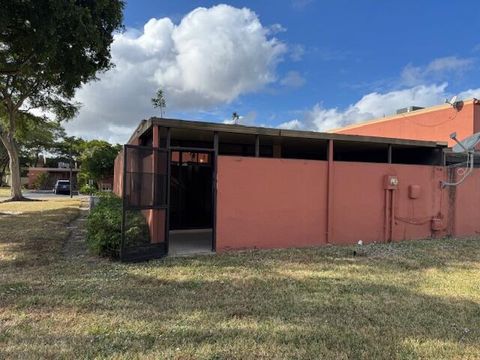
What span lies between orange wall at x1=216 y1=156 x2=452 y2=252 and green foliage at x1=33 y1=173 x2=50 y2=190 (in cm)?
4909

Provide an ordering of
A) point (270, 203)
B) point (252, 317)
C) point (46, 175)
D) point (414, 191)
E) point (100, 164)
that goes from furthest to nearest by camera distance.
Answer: point (46, 175)
point (100, 164)
point (414, 191)
point (270, 203)
point (252, 317)

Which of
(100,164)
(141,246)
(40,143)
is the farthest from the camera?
(40,143)

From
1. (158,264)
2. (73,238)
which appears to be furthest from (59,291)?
(73,238)

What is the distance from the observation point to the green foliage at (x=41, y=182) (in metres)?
51.6

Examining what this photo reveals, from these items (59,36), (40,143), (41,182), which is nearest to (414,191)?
(59,36)

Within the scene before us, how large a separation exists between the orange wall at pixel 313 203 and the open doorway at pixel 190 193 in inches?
130

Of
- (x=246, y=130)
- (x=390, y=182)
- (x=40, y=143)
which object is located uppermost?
(x=40, y=143)

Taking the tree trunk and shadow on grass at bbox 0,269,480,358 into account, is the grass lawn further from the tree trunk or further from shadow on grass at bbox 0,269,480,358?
the tree trunk

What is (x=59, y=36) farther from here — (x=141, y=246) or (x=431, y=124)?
(x=431, y=124)

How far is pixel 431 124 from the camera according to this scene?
16.7 meters

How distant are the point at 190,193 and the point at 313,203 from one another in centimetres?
443

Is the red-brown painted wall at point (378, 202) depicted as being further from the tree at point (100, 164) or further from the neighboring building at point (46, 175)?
the neighboring building at point (46, 175)

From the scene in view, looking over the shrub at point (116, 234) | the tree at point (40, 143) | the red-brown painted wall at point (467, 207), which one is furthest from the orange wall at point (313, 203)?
the tree at point (40, 143)

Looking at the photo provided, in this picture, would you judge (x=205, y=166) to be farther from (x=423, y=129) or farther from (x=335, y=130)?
(x=335, y=130)
